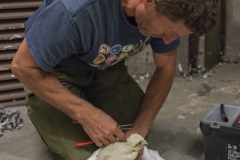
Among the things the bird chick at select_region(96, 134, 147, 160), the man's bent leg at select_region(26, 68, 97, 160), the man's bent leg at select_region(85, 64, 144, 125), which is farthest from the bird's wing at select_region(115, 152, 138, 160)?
the man's bent leg at select_region(85, 64, 144, 125)

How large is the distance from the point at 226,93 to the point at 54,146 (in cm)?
107

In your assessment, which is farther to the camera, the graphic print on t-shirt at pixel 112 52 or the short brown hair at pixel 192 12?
the graphic print on t-shirt at pixel 112 52

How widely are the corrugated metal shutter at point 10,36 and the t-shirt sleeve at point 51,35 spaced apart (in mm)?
879

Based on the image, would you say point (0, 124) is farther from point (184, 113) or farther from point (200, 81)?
point (200, 81)

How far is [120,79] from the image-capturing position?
1497 mm

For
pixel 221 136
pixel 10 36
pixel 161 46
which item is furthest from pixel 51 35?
pixel 10 36

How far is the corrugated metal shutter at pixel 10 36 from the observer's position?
6.23 feet

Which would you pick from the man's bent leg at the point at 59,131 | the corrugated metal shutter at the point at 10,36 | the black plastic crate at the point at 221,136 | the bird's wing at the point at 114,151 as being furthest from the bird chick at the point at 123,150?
the corrugated metal shutter at the point at 10,36

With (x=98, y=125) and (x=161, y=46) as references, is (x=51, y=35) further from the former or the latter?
(x=161, y=46)

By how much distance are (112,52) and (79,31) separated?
184mm

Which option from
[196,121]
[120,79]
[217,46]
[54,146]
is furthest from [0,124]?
[217,46]

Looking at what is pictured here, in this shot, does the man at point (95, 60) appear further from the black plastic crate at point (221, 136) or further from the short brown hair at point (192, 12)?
the black plastic crate at point (221, 136)

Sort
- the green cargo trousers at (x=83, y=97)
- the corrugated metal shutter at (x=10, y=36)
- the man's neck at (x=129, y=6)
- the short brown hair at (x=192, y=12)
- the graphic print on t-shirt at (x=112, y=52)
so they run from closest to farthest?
1. the short brown hair at (x=192, y=12)
2. the man's neck at (x=129, y=6)
3. the graphic print on t-shirt at (x=112, y=52)
4. the green cargo trousers at (x=83, y=97)
5. the corrugated metal shutter at (x=10, y=36)

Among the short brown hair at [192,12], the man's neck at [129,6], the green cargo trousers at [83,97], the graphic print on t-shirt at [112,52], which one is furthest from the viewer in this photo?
the green cargo trousers at [83,97]
